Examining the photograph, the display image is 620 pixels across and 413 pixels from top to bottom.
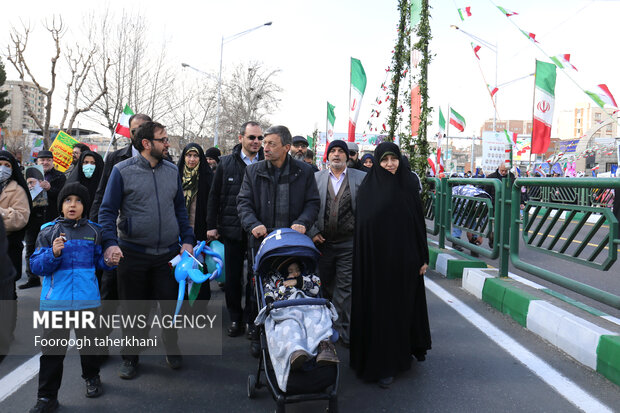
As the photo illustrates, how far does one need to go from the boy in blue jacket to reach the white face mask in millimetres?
1445

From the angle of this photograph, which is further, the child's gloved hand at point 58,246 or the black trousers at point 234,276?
the black trousers at point 234,276

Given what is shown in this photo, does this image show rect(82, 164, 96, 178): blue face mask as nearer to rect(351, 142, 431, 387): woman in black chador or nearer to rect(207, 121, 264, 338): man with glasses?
rect(207, 121, 264, 338): man with glasses

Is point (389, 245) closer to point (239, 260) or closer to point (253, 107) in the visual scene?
point (239, 260)

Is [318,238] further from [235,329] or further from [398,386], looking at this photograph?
[398,386]

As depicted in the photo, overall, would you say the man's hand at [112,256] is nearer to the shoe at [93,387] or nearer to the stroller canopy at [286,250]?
the shoe at [93,387]

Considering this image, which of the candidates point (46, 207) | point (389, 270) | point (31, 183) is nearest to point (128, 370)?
point (389, 270)

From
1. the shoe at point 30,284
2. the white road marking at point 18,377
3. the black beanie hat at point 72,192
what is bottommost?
the white road marking at point 18,377

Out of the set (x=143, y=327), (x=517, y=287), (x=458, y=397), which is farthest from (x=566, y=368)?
(x=143, y=327)

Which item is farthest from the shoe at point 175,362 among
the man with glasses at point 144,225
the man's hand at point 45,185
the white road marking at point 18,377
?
the man's hand at point 45,185

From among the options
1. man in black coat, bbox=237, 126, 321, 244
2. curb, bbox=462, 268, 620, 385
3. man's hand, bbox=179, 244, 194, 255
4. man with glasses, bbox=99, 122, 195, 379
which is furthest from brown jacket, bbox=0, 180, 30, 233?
curb, bbox=462, 268, 620, 385

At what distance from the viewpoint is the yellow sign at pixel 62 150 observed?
7648mm

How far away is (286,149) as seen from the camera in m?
4.22

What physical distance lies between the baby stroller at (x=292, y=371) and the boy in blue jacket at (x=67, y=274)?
1.10 metres

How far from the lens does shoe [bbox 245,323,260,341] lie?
4156 millimetres
